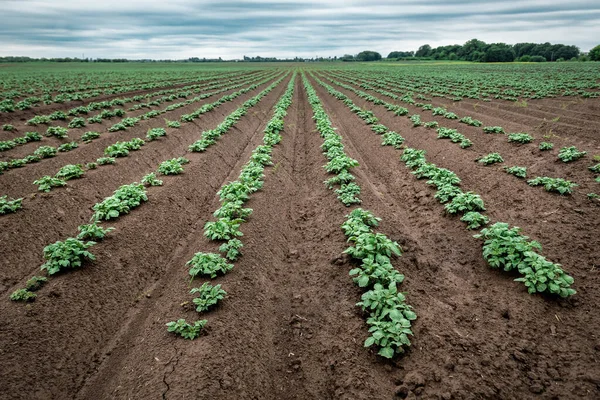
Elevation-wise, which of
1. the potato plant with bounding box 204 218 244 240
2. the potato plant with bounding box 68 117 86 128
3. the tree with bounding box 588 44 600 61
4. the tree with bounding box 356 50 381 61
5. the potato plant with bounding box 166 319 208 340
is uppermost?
the tree with bounding box 356 50 381 61

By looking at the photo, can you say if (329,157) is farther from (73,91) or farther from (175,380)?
(73,91)

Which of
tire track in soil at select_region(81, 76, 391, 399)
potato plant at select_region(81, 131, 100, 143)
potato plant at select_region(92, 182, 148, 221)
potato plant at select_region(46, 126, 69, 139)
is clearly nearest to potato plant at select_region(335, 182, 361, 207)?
tire track in soil at select_region(81, 76, 391, 399)

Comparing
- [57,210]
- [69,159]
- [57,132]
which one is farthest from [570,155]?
[57,132]

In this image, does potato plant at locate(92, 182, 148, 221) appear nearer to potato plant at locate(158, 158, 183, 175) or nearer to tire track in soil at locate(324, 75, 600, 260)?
potato plant at locate(158, 158, 183, 175)

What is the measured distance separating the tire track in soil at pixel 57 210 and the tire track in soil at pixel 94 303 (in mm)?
1653

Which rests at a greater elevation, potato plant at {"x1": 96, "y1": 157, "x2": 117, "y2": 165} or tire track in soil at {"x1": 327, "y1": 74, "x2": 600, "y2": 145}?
tire track in soil at {"x1": 327, "y1": 74, "x2": 600, "y2": 145}

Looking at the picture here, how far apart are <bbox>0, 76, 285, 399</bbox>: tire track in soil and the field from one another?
26 millimetres

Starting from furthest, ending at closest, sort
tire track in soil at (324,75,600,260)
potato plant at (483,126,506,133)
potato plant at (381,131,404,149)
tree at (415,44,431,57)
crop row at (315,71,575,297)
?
1. tree at (415,44,431,57)
2. potato plant at (483,126,506,133)
3. potato plant at (381,131,404,149)
4. tire track in soil at (324,75,600,260)
5. crop row at (315,71,575,297)

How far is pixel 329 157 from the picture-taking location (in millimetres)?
11695

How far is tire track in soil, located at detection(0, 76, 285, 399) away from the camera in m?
4.31

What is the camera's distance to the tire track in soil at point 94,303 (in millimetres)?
4312

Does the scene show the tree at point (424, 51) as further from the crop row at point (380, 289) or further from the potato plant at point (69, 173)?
the crop row at point (380, 289)

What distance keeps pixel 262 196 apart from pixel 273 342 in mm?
4851

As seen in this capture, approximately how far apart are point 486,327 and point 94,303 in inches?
240
